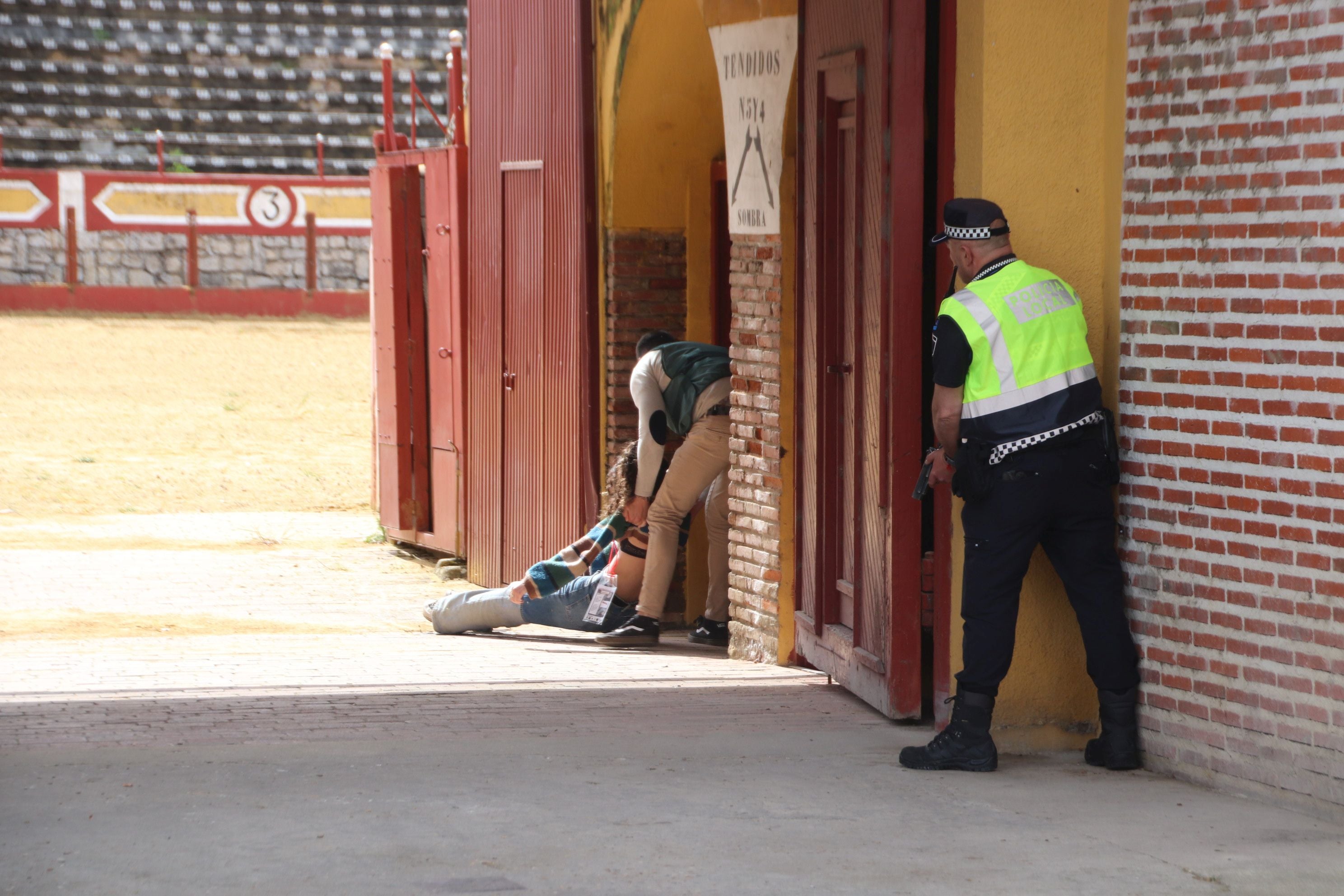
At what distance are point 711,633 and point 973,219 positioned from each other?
4124 millimetres

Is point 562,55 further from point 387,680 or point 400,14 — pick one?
point 400,14

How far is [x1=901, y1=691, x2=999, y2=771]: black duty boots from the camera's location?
17.2 feet

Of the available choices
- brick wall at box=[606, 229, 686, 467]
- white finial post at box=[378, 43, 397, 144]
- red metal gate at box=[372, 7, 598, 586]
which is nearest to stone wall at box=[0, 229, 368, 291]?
white finial post at box=[378, 43, 397, 144]

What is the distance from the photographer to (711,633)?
29.3ft

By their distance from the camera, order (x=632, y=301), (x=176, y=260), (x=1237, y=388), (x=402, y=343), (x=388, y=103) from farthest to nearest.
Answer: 1. (x=176, y=260)
2. (x=388, y=103)
3. (x=402, y=343)
4. (x=632, y=301)
5. (x=1237, y=388)

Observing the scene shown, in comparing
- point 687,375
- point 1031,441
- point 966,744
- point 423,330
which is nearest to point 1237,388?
point 1031,441

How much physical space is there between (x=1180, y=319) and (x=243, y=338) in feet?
74.6

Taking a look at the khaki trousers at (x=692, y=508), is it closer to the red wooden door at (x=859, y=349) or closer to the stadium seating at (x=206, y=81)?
the red wooden door at (x=859, y=349)

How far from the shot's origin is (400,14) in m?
33.4

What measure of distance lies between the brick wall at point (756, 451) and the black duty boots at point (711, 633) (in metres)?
0.66

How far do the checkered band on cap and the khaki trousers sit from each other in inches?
136

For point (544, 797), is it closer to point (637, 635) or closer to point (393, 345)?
point (637, 635)

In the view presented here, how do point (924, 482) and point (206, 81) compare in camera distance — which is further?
point (206, 81)

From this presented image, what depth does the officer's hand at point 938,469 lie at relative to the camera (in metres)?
5.34
